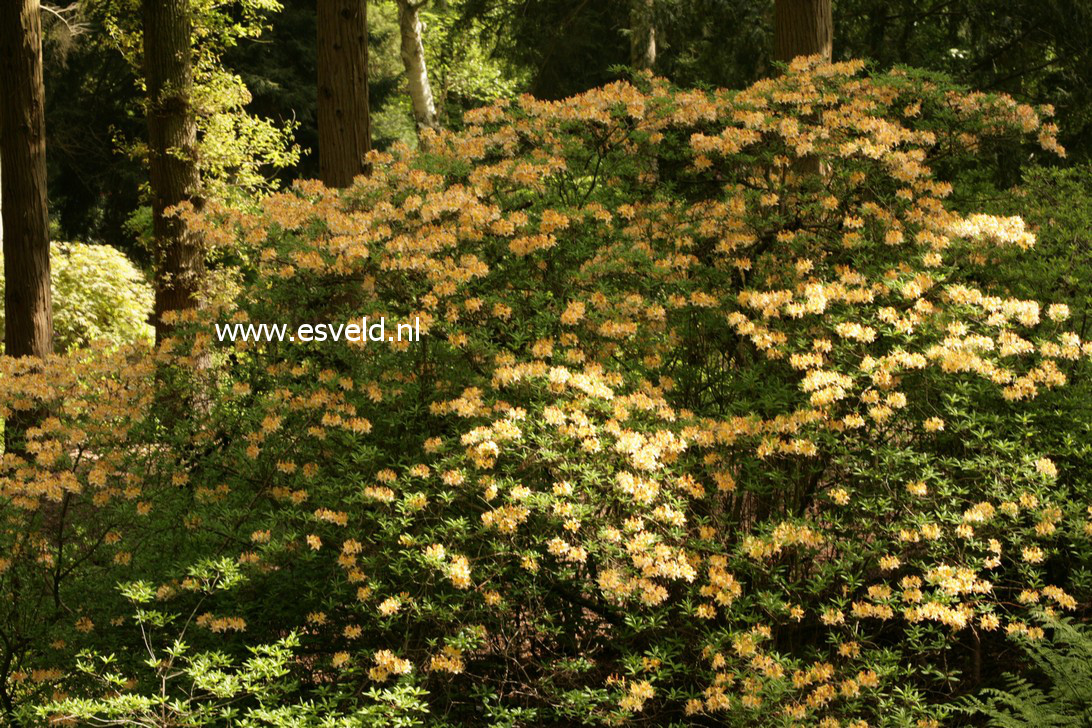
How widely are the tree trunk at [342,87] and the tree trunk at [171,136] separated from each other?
1773 millimetres

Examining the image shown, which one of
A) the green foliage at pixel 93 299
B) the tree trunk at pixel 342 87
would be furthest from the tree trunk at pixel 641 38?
the green foliage at pixel 93 299

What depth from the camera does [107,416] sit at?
4594 mm

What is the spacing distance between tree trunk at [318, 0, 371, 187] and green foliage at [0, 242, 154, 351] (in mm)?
6818

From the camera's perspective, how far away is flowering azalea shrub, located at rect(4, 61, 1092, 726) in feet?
11.5

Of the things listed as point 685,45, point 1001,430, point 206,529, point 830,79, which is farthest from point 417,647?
point 685,45

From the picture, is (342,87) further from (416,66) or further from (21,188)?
(416,66)

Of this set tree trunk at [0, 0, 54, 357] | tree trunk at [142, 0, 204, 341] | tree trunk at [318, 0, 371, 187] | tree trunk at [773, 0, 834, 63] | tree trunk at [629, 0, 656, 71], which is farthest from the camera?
tree trunk at [629, 0, 656, 71]

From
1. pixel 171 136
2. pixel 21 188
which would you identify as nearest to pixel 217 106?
pixel 171 136

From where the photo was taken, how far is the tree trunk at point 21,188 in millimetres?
7902

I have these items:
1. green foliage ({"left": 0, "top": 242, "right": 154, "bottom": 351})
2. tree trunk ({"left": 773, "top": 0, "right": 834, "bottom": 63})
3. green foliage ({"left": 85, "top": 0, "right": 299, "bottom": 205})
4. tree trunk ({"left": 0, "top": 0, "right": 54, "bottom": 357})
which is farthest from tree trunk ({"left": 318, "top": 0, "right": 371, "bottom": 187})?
green foliage ({"left": 0, "top": 242, "right": 154, "bottom": 351})

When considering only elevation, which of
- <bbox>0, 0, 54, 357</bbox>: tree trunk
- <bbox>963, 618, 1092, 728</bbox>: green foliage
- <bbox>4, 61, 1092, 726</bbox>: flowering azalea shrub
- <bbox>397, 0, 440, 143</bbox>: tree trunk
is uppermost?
<bbox>397, 0, 440, 143</bbox>: tree trunk

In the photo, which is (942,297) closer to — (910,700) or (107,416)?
(910,700)

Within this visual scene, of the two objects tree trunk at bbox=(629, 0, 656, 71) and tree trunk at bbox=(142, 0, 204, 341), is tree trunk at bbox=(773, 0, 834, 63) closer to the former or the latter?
tree trunk at bbox=(142, 0, 204, 341)

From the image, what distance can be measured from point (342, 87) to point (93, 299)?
7.83 m
